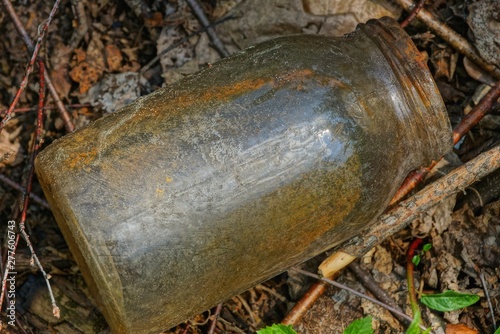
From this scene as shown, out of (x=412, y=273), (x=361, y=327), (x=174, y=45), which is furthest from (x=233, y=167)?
(x=174, y=45)

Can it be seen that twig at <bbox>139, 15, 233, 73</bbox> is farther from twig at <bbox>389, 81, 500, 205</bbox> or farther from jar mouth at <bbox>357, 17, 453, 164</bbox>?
twig at <bbox>389, 81, 500, 205</bbox>

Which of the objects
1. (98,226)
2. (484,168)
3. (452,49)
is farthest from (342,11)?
(98,226)

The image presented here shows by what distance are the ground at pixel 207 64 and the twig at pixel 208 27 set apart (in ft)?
0.16

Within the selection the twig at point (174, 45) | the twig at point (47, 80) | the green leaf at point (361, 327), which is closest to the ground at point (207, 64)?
the twig at point (174, 45)

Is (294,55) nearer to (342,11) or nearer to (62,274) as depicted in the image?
(342,11)

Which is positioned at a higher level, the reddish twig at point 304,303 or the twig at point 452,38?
the twig at point 452,38

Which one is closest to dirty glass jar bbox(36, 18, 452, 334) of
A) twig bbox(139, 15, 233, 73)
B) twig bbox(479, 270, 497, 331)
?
twig bbox(479, 270, 497, 331)

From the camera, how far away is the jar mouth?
2.19 metres

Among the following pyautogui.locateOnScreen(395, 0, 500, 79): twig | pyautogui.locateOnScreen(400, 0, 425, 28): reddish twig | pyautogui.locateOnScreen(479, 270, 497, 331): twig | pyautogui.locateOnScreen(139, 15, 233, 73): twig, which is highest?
pyautogui.locateOnScreen(139, 15, 233, 73): twig

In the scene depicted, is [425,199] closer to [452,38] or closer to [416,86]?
[416,86]

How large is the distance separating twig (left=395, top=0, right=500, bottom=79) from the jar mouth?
0.53 meters

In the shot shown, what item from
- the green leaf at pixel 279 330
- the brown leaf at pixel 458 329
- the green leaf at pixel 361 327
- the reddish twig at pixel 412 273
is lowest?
the brown leaf at pixel 458 329

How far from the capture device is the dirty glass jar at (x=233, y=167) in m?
1.97

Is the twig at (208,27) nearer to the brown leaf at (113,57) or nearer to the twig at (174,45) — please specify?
the twig at (174,45)
